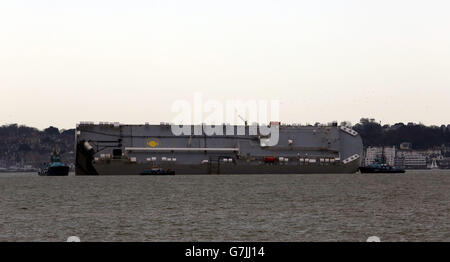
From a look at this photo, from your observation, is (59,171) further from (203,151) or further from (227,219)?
(227,219)

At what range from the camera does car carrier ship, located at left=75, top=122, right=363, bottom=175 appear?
5940 inches

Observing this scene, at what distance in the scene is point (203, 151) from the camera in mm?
152875

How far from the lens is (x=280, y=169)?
154500 millimetres

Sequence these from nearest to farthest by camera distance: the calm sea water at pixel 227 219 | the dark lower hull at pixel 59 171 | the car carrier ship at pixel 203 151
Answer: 1. the calm sea water at pixel 227 219
2. the car carrier ship at pixel 203 151
3. the dark lower hull at pixel 59 171

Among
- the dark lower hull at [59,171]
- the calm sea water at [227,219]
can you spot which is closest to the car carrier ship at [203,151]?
the dark lower hull at [59,171]

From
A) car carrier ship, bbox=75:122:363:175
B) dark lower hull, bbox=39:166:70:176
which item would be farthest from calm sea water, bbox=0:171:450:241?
dark lower hull, bbox=39:166:70:176

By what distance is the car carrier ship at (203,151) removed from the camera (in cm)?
15088

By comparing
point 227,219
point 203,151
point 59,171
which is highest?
point 203,151

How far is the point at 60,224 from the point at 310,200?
28.3 meters

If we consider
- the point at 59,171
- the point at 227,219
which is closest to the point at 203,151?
the point at 59,171

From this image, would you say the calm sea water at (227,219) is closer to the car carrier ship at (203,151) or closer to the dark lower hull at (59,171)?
the car carrier ship at (203,151)
